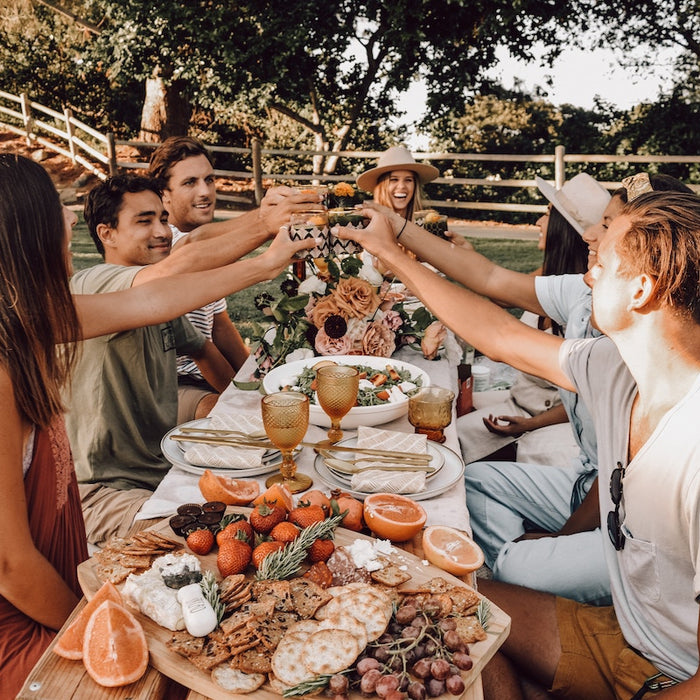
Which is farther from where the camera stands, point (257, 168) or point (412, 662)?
point (257, 168)

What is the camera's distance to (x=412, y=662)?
1316mm

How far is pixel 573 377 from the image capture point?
7.50ft

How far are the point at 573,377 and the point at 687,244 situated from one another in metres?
0.75

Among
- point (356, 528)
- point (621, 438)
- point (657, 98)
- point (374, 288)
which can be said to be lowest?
point (356, 528)

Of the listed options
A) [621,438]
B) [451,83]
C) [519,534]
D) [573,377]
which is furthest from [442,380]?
[451,83]

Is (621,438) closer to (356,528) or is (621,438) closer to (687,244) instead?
(687,244)

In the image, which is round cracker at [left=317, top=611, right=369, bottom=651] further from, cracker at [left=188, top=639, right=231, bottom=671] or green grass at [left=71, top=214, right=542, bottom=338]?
green grass at [left=71, top=214, right=542, bottom=338]

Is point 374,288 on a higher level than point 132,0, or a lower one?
lower

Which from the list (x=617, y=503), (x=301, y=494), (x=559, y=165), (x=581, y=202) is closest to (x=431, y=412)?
(x=301, y=494)

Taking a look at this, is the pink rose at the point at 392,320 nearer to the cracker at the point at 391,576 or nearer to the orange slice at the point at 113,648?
the cracker at the point at 391,576

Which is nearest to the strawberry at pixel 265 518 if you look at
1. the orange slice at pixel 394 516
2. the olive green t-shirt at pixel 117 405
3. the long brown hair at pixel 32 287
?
the orange slice at pixel 394 516

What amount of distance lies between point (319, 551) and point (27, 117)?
22405mm

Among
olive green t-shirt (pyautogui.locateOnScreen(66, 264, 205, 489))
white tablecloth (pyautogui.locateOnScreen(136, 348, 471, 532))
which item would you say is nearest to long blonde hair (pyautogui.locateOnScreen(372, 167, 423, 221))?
olive green t-shirt (pyautogui.locateOnScreen(66, 264, 205, 489))

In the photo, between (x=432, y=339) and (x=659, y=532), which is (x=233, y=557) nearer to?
(x=659, y=532)
